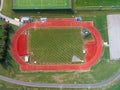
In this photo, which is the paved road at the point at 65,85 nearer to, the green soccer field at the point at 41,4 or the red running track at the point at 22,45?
the red running track at the point at 22,45

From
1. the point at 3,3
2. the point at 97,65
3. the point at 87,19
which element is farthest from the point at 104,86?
the point at 3,3

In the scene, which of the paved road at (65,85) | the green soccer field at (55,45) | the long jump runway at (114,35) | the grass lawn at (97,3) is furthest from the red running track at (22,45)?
the long jump runway at (114,35)

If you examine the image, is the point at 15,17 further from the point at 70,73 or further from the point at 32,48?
the point at 70,73

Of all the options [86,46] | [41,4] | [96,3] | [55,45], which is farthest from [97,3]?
[55,45]

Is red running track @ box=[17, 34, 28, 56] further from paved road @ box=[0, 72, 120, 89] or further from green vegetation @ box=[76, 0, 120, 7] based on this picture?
green vegetation @ box=[76, 0, 120, 7]

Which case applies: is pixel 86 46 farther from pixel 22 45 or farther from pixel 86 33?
pixel 22 45
